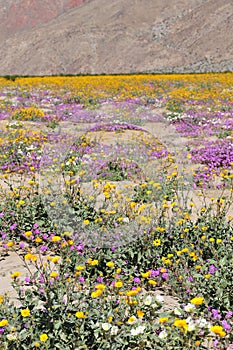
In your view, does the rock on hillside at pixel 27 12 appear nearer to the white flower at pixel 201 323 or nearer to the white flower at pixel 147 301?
the white flower at pixel 147 301

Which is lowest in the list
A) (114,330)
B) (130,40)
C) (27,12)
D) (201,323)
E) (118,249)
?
(118,249)

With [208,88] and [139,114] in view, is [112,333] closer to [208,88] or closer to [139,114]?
[139,114]

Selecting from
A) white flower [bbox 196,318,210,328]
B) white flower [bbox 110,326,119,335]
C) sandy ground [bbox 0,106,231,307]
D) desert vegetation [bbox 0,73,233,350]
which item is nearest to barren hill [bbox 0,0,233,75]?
sandy ground [bbox 0,106,231,307]

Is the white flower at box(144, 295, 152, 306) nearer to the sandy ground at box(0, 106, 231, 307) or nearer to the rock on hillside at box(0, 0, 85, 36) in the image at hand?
the sandy ground at box(0, 106, 231, 307)

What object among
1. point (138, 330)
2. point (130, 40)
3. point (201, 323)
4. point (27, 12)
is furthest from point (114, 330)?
point (27, 12)

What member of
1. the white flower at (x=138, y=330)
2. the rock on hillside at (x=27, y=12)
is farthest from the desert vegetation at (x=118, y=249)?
the rock on hillside at (x=27, y=12)

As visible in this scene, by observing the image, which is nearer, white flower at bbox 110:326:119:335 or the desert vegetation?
white flower at bbox 110:326:119:335

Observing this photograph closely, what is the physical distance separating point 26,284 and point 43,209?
189 centimetres

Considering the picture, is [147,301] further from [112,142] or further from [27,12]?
[27,12]

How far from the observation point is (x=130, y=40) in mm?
92625

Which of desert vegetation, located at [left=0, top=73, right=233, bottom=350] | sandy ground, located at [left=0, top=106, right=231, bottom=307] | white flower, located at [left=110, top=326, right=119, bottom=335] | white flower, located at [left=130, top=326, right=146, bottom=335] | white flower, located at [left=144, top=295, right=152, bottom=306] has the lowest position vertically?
sandy ground, located at [left=0, top=106, right=231, bottom=307]

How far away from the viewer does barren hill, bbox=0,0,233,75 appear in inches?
3268

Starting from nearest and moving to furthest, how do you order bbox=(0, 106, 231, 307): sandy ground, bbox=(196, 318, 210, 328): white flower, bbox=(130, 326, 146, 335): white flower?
1. bbox=(196, 318, 210, 328): white flower
2. bbox=(130, 326, 146, 335): white flower
3. bbox=(0, 106, 231, 307): sandy ground

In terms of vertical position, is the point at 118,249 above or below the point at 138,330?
below
